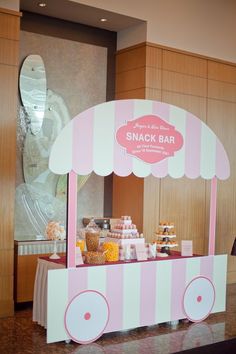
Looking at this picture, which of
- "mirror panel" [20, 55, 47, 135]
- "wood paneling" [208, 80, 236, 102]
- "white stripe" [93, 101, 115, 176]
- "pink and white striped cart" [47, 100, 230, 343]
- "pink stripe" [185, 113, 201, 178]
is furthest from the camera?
"wood paneling" [208, 80, 236, 102]

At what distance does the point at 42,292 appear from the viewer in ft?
16.9

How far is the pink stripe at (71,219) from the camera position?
4867 millimetres

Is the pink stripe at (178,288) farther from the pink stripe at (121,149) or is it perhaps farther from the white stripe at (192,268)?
the pink stripe at (121,149)

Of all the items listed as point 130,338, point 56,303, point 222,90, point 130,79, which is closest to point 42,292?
point 56,303

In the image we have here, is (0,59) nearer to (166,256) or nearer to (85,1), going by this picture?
(85,1)

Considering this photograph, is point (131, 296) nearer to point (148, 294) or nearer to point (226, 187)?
point (148, 294)

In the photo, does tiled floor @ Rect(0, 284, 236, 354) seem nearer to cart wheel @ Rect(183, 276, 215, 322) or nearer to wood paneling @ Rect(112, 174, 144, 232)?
cart wheel @ Rect(183, 276, 215, 322)

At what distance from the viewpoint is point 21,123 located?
657 centimetres

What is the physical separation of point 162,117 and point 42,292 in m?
2.16

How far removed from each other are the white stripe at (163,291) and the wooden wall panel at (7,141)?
65.9 inches

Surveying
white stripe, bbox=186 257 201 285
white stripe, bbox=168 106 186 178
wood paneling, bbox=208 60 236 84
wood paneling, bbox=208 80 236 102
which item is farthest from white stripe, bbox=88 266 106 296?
wood paneling, bbox=208 60 236 84

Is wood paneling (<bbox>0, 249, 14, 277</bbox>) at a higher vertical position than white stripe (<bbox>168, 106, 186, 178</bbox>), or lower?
lower

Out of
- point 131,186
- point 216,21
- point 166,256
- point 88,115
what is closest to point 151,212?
point 131,186

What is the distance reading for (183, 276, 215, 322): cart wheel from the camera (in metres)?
5.72
